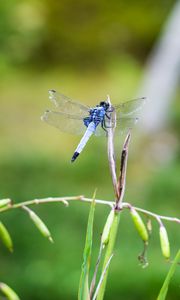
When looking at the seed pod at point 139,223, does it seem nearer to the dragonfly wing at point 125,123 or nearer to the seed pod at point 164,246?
the seed pod at point 164,246

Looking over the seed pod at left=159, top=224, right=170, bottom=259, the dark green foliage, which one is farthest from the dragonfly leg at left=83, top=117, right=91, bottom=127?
the dark green foliage

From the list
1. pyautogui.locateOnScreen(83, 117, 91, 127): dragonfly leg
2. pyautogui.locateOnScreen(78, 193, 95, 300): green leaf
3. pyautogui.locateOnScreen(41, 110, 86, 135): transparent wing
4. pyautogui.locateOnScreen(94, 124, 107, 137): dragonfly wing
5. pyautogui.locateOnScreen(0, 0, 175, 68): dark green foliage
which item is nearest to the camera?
pyautogui.locateOnScreen(78, 193, 95, 300): green leaf

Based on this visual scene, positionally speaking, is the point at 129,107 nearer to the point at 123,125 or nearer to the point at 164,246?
the point at 123,125

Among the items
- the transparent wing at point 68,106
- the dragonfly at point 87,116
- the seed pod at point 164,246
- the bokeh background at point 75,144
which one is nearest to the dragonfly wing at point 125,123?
the dragonfly at point 87,116

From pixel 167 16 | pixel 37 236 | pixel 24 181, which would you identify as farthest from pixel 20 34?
pixel 167 16

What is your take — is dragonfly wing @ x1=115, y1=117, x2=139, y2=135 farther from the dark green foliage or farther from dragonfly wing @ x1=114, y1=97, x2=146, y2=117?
the dark green foliage

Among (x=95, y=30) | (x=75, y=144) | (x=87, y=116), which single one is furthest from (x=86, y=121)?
(x=95, y=30)

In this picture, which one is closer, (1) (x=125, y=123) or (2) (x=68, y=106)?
(1) (x=125, y=123)
